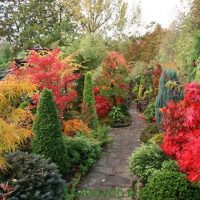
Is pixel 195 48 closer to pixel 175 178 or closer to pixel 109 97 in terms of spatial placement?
pixel 109 97

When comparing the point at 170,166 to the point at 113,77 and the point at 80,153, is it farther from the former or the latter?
the point at 113,77

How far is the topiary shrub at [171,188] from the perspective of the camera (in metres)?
7.18

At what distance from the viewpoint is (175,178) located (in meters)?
7.41

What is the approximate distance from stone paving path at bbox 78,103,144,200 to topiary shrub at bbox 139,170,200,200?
4.38 ft

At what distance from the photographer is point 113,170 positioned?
1060 centimetres

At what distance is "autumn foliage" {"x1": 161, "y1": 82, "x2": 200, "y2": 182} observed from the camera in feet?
20.5

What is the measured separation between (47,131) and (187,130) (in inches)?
138

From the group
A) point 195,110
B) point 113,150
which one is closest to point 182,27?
point 113,150

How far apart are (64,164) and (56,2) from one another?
23084 mm

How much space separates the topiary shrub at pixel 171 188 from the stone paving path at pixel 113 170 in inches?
52.6

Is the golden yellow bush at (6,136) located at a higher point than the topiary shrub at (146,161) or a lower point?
higher

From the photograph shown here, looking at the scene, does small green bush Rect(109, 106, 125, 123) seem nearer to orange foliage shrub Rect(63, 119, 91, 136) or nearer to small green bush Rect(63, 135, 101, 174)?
orange foliage shrub Rect(63, 119, 91, 136)

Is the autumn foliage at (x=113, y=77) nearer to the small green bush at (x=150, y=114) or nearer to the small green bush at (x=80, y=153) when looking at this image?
the small green bush at (x=150, y=114)

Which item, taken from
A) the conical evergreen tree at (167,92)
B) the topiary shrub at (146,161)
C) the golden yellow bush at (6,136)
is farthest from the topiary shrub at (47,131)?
the conical evergreen tree at (167,92)
